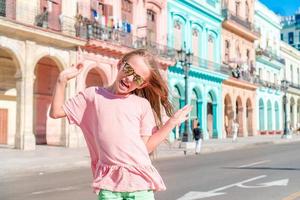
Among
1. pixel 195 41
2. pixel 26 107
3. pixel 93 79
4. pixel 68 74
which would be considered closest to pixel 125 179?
pixel 68 74

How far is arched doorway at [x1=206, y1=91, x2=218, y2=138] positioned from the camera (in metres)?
39.0

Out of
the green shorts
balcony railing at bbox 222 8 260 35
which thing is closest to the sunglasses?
the green shorts

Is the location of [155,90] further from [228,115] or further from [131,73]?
[228,115]

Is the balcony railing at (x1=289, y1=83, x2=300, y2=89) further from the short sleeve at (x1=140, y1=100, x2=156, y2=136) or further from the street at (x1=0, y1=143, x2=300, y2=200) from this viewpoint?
the short sleeve at (x1=140, y1=100, x2=156, y2=136)

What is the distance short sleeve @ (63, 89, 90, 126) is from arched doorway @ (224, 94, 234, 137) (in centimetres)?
3957

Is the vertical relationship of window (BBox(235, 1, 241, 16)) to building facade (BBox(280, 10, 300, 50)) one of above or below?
below

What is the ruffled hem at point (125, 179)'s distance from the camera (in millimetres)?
2836

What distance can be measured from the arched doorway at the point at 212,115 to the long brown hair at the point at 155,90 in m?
35.7

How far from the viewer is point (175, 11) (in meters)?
33.8

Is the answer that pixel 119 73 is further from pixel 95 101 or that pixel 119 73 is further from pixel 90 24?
pixel 90 24


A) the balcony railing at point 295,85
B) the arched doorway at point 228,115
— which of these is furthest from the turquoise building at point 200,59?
the balcony railing at point 295,85

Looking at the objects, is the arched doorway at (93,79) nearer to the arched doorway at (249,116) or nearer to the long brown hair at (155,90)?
the arched doorway at (249,116)

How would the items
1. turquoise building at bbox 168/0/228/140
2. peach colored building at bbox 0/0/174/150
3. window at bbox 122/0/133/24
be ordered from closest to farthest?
peach colored building at bbox 0/0/174/150
window at bbox 122/0/133/24
turquoise building at bbox 168/0/228/140

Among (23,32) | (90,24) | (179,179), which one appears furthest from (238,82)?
(179,179)
